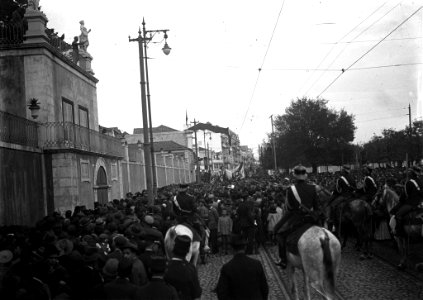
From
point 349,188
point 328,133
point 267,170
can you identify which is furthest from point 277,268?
point 267,170

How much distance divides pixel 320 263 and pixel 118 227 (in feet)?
13.2

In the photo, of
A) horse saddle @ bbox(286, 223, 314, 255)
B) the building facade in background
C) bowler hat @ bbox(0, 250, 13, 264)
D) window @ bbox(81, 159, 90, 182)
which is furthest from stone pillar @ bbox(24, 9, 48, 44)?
horse saddle @ bbox(286, 223, 314, 255)

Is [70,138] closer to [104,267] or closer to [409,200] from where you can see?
[409,200]

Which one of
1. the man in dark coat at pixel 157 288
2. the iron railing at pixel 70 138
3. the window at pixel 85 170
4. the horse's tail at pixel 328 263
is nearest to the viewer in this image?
the man in dark coat at pixel 157 288

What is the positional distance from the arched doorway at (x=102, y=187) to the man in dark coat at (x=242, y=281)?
1554 cm

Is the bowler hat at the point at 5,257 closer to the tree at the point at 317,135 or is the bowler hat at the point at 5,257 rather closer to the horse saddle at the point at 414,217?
the horse saddle at the point at 414,217

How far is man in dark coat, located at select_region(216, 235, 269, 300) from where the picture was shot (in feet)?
16.2

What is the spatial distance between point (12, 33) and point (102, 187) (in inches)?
275

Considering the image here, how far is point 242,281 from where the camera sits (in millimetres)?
4926

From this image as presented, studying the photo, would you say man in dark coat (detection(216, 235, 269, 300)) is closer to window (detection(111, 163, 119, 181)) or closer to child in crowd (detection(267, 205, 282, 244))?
child in crowd (detection(267, 205, 282, 244))

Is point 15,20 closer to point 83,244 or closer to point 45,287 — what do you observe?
point 83,244

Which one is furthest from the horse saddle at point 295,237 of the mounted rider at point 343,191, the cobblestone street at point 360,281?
the mounted rider at point 343,191

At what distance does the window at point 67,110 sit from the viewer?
19.3 meters

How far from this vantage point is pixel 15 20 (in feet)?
61.3
